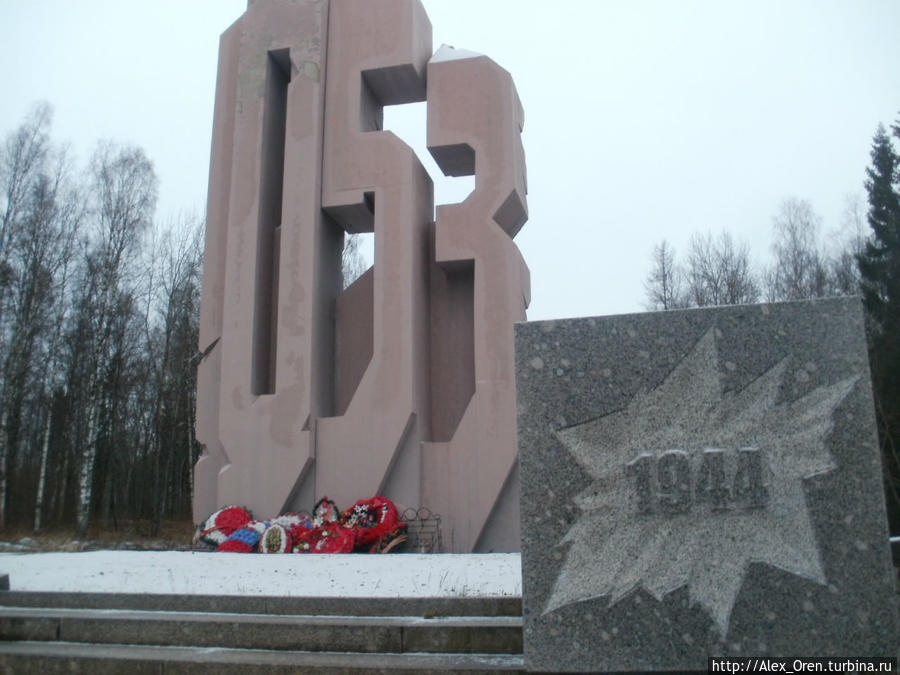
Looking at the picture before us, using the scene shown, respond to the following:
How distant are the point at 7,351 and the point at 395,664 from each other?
1701cm

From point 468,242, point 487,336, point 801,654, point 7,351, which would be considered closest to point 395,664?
point 801,654

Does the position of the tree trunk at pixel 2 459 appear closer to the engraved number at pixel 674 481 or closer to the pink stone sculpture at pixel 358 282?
the pink stone sculpture at pixel 358 282

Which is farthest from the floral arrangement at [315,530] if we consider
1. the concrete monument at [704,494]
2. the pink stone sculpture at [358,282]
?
the concrete monument at [704,494]

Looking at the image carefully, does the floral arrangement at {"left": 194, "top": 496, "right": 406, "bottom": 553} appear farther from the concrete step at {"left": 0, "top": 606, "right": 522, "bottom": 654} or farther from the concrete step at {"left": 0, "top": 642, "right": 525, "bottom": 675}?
the concrete step at {"left": 0, "top": 642, "right": 525, "bottom": 675}

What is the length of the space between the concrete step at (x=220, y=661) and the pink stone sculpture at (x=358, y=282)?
22.0 feet

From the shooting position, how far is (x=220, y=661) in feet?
10.6

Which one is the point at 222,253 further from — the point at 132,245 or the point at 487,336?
the point at 132,245

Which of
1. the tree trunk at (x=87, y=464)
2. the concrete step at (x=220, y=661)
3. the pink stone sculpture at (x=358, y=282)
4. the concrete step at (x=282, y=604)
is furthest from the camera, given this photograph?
the tree trunk at (x=87, y=464)

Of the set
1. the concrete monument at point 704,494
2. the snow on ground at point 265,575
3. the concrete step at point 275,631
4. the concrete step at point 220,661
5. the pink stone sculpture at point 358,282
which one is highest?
the pink stone sculpture at point 358,282

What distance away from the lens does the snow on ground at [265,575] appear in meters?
4.74

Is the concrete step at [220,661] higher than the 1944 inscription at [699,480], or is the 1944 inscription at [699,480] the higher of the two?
the 1944 inscription at [699,480]

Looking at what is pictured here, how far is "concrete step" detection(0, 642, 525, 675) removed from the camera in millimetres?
3061

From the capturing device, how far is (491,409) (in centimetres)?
1005

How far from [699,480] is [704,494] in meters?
0.05
